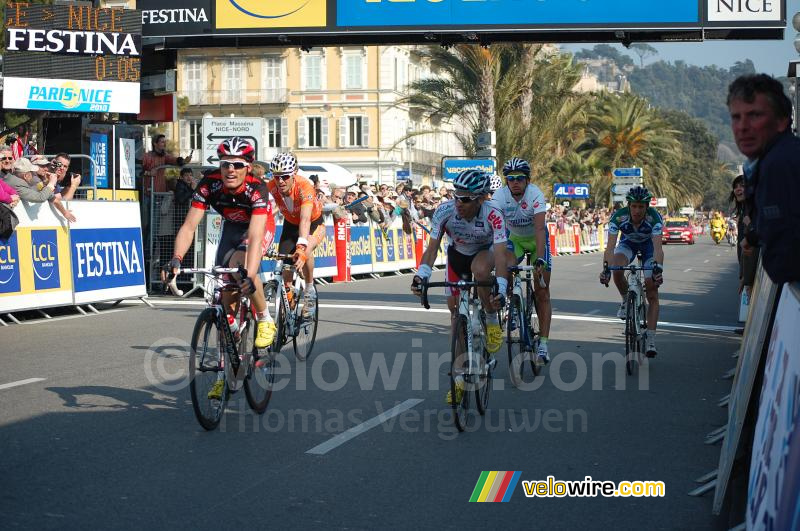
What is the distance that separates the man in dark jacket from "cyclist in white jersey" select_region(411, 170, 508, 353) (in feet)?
11.0

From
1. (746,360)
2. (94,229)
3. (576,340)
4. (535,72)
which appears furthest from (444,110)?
(746,360)

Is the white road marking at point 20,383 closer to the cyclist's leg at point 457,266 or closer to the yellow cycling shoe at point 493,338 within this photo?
the cyclist's leg at point 457,266

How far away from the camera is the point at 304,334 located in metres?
11.5

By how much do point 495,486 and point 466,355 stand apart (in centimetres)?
184

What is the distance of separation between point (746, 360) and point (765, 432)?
5.67 ft

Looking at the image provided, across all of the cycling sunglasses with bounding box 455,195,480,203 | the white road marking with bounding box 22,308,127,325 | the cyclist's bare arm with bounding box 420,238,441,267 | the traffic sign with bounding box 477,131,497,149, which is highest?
the traffic sign with bounding box 477,131,497,149

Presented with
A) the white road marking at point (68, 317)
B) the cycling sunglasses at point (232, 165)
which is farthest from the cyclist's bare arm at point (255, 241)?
the white road marking at point (68, 317)

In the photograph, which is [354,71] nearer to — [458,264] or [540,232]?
[540,232]

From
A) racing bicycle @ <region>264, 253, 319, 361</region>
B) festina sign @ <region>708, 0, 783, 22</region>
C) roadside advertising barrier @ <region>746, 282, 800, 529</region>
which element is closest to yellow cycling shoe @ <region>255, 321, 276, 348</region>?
racing bicycle @ <region>264, 253, 319, 361</region>

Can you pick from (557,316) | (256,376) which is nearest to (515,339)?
Result: (256,376)

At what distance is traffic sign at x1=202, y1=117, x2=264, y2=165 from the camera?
2238 centimetres

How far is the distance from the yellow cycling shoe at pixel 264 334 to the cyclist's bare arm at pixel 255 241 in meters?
0.47

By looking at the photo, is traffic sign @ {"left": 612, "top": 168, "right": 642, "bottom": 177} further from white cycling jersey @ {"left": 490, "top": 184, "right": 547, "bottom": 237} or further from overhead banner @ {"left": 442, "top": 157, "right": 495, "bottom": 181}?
white cycling jersey @ {"left": 490, "top": 184, "right": 547, "bottom": 237}

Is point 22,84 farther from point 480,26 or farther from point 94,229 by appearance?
point 480,26
